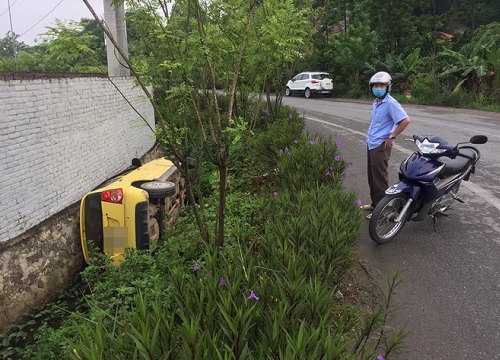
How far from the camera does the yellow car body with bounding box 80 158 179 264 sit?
428 centimetres

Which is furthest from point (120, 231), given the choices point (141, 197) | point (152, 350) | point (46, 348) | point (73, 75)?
point (152, 350)

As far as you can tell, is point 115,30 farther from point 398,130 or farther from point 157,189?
point 398,130

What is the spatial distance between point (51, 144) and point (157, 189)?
56.5 inches

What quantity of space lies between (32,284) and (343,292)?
3.12 meters

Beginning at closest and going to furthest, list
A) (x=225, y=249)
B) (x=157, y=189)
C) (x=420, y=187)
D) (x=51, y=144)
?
(x=225, y=249) < (x=420, y=187) < (x=157, y=189) < (x=51, y=144)

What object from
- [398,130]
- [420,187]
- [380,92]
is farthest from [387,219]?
[380,92]

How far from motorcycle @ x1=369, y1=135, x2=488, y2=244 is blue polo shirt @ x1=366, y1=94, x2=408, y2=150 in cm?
35

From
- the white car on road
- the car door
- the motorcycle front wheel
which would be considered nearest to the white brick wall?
the motorcycle front wheel

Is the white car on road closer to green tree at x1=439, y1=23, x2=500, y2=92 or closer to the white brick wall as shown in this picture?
green tree at x1=439, y1=23, x2=500, y2=92

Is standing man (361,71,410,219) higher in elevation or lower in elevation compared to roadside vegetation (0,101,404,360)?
higher

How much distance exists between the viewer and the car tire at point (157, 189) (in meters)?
4.42

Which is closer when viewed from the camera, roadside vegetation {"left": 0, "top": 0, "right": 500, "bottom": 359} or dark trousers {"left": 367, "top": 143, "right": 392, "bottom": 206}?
roadside vegetation {"left": 0, "top": 0, "right": 500, "bottom": 359}

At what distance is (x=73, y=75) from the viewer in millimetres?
5297

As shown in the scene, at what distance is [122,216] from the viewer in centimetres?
429
